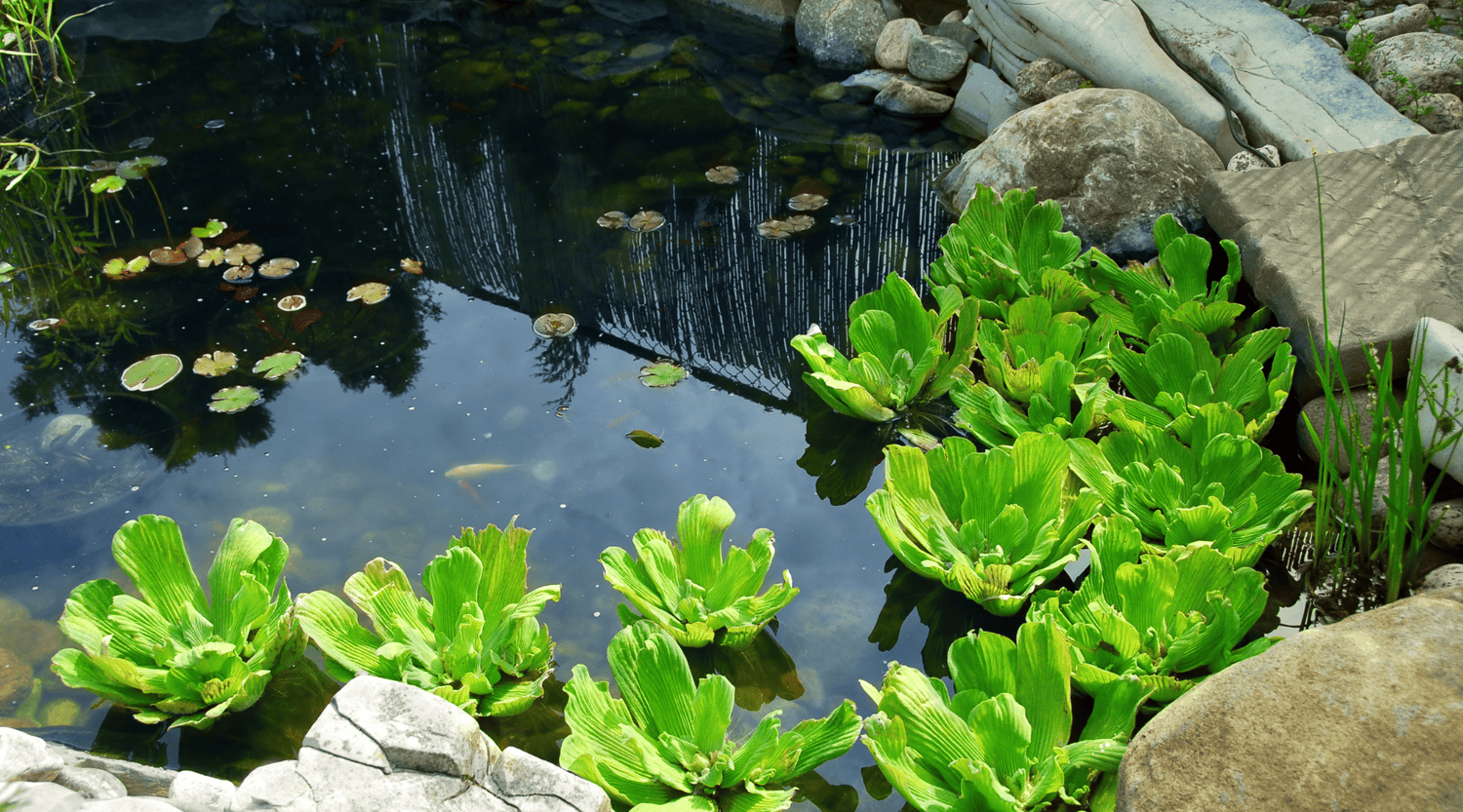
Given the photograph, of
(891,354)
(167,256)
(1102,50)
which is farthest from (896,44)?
(167,256)

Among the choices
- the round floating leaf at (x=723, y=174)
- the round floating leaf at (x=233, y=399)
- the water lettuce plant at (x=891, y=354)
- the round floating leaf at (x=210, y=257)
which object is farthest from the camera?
the round floating leaf at (x=723, y=174)

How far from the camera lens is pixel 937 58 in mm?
4020

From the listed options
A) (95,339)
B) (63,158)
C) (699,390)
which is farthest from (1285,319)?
(63,158)

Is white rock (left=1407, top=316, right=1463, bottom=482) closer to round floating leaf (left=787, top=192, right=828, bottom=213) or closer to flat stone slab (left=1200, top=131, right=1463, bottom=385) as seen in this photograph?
flat stone slab (left=1200, top=131, right=1463, bottom=385)

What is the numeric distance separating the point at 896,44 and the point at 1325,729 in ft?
11.8

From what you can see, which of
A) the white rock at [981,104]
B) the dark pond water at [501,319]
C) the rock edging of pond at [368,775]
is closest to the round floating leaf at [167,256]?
the dark pond water at [501,319]

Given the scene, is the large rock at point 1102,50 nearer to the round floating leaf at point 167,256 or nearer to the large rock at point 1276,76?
the large rock at point 1276,76

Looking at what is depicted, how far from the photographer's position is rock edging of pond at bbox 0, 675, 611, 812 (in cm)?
139

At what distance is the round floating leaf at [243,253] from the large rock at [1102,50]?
2815 millimetres

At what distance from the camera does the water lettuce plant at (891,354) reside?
92.0 inches

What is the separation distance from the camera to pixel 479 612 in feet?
5.51

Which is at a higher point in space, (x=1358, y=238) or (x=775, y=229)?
(x=1358, y=238)

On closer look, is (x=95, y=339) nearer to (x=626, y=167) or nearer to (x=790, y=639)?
(x=626, y=167)

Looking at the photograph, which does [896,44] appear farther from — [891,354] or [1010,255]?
[891,354]
